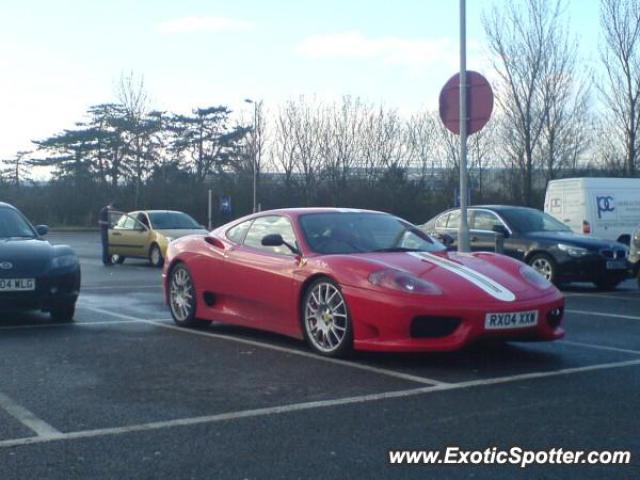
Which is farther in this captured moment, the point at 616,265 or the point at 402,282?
the point at 616,265

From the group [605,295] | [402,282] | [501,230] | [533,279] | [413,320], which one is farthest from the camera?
[501,230]

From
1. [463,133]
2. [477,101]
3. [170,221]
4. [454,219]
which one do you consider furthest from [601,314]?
[170,221]

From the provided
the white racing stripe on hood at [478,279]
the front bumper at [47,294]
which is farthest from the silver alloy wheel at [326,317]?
the front bumper at [47,294]

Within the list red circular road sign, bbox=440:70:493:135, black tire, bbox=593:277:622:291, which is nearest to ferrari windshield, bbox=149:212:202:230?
red circular road sign, bbox=440:70:493:135

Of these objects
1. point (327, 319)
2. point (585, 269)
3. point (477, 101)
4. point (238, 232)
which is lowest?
point (585, 269)

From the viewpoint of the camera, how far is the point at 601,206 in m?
19.6

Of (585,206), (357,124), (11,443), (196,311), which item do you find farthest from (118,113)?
(11,443)

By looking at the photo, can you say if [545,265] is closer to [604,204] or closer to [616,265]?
[616,265]

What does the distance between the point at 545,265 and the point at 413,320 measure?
8371 mm

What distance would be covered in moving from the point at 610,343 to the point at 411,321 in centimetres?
247

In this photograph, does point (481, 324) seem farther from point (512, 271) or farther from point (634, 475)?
point (634, 475)

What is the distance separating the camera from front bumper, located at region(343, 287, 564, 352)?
23.3 feet

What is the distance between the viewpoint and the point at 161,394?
633cm

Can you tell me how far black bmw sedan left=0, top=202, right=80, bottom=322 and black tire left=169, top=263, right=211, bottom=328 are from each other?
110 cm
